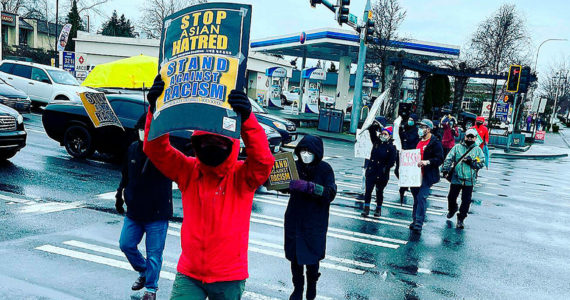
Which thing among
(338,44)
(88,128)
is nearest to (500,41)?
(338,44)

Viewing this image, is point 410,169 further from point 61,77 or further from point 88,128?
point 61,77

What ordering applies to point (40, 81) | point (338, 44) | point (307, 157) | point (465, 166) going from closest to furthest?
point (307, 157)
point (465, 166)
point (40, 81)
point (338, 44)

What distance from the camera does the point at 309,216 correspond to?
4578mm

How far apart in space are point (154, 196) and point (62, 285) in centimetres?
139

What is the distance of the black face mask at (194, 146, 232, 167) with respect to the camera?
112 inches

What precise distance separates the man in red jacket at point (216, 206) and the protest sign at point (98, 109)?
89.7 inches

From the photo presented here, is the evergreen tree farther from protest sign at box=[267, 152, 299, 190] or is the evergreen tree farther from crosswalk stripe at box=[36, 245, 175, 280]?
protest sign at box=[267, 152, 299, 190]

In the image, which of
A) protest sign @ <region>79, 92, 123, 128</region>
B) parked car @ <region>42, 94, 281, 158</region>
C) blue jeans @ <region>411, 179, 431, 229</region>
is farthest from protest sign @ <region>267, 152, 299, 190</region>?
parked car @ <region>42, 94, 281, 158</region>

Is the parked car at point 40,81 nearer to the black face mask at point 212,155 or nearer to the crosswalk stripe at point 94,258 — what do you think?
the crosswalk stripe at point 94,258

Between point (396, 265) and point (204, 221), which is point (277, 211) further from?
point (204, 221)

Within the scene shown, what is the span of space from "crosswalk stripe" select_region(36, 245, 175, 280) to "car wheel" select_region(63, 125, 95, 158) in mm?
6051

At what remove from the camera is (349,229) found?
7.76 meters

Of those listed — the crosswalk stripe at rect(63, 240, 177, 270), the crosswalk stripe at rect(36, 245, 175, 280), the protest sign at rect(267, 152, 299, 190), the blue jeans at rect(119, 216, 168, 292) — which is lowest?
the crosswalk stripe at rect(63, 240, 177, 270)

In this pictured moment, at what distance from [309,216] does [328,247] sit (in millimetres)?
2309
